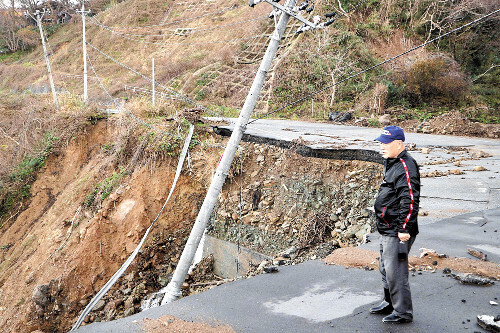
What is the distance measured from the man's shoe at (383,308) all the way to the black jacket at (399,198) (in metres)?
0.73

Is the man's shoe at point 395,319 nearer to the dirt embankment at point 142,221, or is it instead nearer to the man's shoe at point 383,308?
the man's shoe at point 383,308

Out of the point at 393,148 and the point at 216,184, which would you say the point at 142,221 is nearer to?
→ the point at 216,184

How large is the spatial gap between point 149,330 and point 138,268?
6682mm

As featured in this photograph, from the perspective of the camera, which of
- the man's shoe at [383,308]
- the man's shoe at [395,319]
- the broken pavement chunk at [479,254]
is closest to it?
the man's shoe at [395,319]

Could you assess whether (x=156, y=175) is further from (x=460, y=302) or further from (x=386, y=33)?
(x=386, y=33)

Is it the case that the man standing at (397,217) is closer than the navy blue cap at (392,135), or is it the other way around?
the man standing at (397,217)

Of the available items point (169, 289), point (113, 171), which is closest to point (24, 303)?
point (113, 171)

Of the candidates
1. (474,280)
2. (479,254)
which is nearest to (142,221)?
(479,254)

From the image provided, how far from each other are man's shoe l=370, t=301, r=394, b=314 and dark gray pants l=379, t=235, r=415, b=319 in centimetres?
18

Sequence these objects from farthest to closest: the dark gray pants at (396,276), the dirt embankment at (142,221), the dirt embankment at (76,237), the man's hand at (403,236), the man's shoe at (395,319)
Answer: the dirt embankment at (76,237), the dirt embankment at (142,221), the man's shoe at (395,319), the dark gray pants at (396,276), the man's hand at (403,236)

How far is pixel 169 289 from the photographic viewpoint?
5.41m

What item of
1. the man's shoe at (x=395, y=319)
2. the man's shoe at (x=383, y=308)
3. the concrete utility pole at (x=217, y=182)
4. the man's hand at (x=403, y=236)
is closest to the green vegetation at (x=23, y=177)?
the concrete utility pole at (x=217, y=182)

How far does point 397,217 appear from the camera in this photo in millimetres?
2793

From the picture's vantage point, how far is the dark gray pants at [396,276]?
2.80 metres
